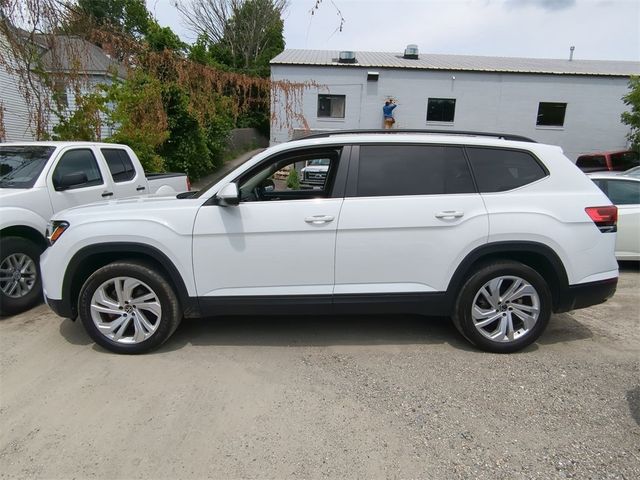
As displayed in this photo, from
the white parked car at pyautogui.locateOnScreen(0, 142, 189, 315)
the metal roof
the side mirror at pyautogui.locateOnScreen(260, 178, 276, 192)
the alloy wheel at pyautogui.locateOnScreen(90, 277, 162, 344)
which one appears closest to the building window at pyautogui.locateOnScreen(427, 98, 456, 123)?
the metal roof

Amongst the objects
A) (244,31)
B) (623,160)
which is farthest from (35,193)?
(244,31)

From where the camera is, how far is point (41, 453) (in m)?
2.32

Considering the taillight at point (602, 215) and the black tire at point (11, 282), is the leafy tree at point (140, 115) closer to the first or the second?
the black tire at point (11, 282)

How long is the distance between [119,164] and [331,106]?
16.5 meters

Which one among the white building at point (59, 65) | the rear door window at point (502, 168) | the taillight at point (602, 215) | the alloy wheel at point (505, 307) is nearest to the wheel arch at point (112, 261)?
the alloy wheel at point (505, 307)

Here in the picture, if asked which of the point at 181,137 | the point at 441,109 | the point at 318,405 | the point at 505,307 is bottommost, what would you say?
the point at 318,405

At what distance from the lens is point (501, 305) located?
11.2 feet

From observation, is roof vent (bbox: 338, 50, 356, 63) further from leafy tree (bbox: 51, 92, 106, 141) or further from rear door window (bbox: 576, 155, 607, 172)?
leafy tree (bbox: 51, 92, 106, 141)

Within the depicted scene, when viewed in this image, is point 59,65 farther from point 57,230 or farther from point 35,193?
point 57,230

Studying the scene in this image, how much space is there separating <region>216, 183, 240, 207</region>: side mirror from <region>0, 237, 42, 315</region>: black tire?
263 centimetres

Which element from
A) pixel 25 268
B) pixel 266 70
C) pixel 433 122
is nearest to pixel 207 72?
pixel 25 268

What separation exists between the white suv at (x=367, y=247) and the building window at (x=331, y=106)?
725 inches

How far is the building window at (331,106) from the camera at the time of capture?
20781 mm

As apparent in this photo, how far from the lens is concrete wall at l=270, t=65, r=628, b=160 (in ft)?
66.4
